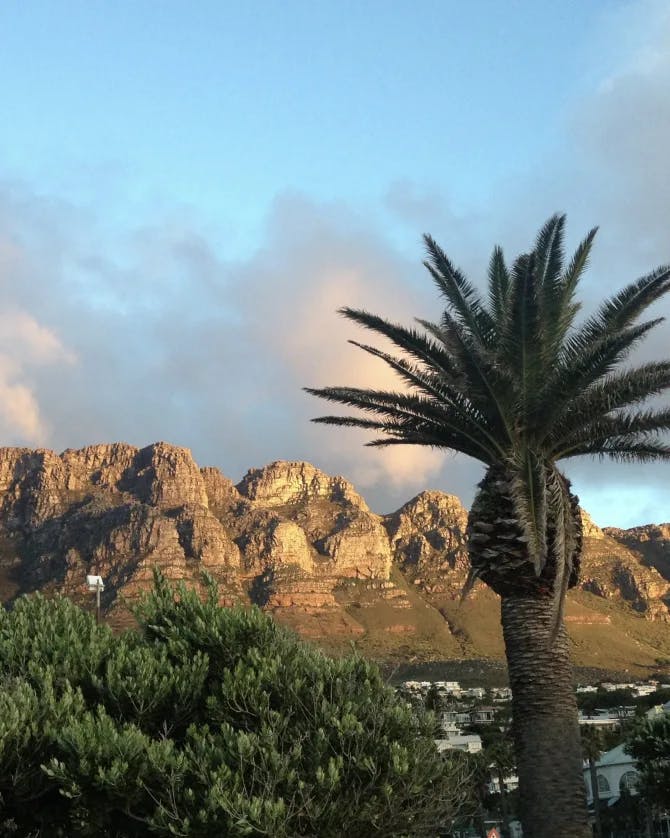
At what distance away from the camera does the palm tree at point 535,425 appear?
1487 cm

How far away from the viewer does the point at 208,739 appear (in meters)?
13.4

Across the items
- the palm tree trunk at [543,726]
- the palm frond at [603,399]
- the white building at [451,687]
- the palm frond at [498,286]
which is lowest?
the white building at [451,687]

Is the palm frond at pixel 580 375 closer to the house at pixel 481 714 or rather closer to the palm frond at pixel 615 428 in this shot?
the palm frond at pixel 615 428

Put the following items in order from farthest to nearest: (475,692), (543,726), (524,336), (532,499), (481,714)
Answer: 1. (475,692)
2. (481,714)
3. (524,336)
4. (532,499)
5. (543,726)

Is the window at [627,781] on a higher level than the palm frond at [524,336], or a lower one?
lower

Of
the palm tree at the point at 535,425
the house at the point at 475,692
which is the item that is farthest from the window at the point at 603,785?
the house at the point at 475,692

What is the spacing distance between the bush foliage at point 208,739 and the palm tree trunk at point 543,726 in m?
1.27

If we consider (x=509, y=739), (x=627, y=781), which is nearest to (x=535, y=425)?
(x=627, y=781)

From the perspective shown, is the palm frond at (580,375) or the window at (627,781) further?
the window at (627,781)

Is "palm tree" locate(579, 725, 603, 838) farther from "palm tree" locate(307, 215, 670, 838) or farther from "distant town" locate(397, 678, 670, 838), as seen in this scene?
"palm tree" locate(307, 215, 670, 838)

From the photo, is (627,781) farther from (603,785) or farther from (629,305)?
(629,305)

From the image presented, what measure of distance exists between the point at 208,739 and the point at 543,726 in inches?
223

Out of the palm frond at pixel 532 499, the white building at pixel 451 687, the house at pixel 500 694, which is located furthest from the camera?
the white building at pixel 451 687

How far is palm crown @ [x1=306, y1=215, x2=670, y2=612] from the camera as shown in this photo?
15953mm
